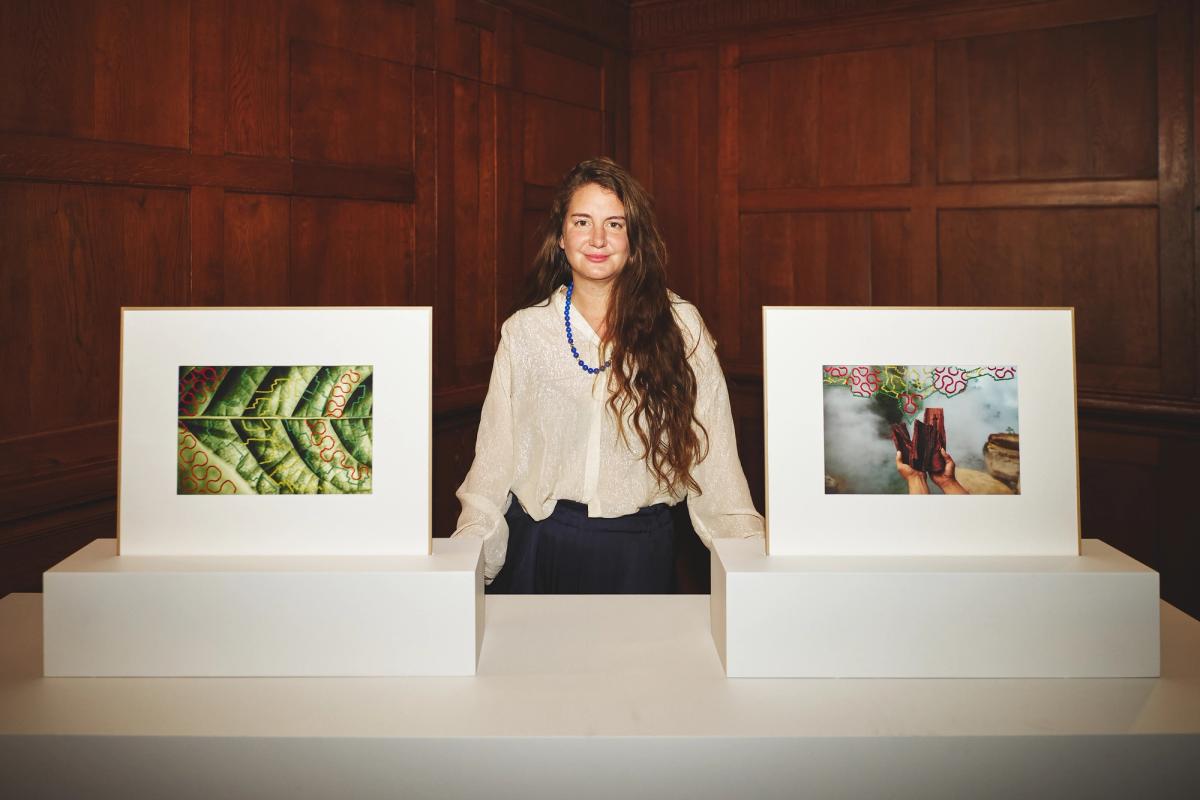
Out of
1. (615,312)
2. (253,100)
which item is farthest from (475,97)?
(615,312)

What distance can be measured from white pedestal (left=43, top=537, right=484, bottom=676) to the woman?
2.04 feet

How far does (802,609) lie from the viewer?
1.09 metres

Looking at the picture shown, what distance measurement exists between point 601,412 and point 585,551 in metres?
0.28

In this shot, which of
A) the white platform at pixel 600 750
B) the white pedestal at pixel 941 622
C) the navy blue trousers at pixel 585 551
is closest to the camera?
the white platform at pixel 600 750

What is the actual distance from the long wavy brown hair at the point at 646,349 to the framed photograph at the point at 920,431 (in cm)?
57

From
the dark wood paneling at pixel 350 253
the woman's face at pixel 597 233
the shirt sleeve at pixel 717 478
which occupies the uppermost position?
the dark wood paneling at pixel 350 253

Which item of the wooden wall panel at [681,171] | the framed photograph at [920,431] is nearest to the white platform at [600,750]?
the framed photograph at [920,431]

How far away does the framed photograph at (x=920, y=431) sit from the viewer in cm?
114

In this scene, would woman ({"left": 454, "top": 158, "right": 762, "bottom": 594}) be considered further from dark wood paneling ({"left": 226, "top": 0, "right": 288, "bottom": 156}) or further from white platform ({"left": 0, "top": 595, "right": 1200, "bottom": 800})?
dark wood paneling ({"left": 226, "top": 0, "right": 288, "bottom": 156})

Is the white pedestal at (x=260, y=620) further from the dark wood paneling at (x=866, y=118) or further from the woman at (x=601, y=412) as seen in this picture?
the dark wood paneling at (x=866, y=118)

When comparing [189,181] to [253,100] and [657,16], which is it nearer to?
[253,100]

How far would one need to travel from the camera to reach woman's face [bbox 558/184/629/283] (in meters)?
1.81

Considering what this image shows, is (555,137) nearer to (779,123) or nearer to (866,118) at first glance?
(779,123)

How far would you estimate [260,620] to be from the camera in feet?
3.59
